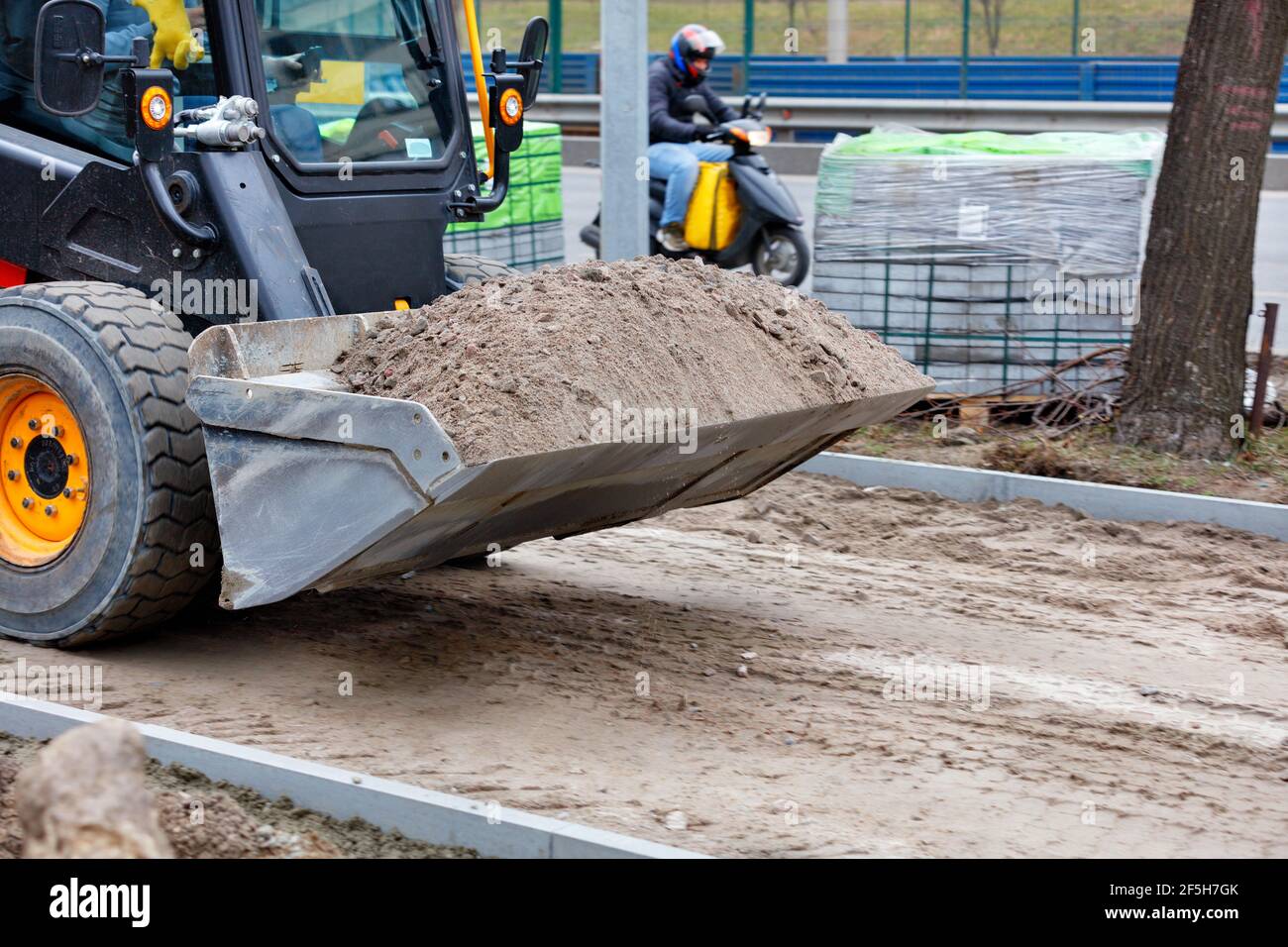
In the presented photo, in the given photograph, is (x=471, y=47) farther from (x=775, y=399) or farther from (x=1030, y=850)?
(x=1030, y=850)

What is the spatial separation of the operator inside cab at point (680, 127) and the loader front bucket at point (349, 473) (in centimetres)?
651

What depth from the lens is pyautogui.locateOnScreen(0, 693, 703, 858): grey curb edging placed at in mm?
3482

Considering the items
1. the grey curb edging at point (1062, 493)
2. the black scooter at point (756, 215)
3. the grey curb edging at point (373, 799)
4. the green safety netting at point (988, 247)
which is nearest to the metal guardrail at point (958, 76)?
the black scooter at point (756, 215)

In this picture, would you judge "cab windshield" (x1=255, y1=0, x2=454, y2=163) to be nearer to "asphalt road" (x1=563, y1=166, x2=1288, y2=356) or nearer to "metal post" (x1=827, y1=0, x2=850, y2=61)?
"asphalt road" (x1=563, y1=166, x2=1288, y2=356)

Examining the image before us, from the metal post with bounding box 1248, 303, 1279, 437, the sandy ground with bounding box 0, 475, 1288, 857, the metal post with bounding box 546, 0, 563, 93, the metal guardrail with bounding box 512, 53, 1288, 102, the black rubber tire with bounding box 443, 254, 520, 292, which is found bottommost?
the sandy ground with bounding box 0, 475, 1288, 857

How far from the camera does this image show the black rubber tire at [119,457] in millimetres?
4715

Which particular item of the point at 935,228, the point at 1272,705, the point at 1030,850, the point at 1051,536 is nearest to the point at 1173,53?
the point at 935,228

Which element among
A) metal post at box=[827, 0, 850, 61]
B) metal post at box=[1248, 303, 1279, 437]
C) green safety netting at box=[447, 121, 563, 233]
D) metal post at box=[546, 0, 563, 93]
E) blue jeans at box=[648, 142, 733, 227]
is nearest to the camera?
metal post at box=[1248, 303, 1279, 437]

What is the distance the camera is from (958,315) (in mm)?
8336

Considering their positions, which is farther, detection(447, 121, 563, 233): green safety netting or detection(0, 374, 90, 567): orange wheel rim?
detection(447, 121, 563, 233): green safety netting

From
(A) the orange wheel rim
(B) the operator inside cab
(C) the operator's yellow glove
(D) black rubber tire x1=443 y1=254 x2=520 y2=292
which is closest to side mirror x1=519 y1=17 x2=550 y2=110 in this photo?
(D) black rubber tire x1=443 y1=254 x2=520 y2=292

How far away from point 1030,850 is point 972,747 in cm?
67

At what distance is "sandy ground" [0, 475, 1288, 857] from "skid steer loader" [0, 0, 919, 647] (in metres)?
0.45

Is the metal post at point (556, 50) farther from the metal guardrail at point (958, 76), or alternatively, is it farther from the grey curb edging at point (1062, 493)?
the grey curb edging at point (1062, 493)
